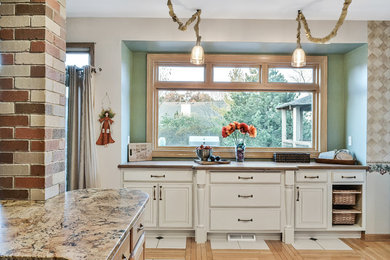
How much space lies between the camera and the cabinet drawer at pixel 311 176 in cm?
331

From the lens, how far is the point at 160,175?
3.31m

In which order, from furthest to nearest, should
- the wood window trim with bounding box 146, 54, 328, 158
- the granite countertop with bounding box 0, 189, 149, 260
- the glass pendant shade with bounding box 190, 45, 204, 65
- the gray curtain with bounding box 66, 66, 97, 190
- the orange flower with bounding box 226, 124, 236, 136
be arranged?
the wood window trim with bounding box 146, 54, 328, 158 → the orange flower with bounding box 226, 124, 236, 136 → the gray curtain with bounding box 66, 66, 97, 190 → the glass pendant shade with bounding box 190, 45, 204, 65 → the granite countertop with bounding box 0, 189, 149, 260

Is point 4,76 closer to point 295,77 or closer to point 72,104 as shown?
point 72,104

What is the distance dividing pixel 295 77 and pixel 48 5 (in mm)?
3223

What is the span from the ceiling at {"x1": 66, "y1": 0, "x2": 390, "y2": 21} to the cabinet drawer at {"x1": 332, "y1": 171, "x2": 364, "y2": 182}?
5.80 feet

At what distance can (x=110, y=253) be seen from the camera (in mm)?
836

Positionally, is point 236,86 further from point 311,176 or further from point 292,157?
point 311,176

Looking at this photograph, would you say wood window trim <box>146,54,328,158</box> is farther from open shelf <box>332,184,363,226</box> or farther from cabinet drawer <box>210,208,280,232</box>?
cabinet drawer <box>210,208,280,232</box>

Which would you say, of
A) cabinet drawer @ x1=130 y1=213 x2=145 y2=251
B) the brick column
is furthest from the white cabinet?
the brick column

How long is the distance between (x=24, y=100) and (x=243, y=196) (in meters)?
2.46

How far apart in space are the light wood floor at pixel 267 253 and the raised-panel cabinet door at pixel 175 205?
28 cm

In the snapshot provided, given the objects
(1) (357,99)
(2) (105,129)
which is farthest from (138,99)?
(1) (357,99)

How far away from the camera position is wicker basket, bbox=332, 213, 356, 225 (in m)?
3.37

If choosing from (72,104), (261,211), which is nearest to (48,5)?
(72,104)
